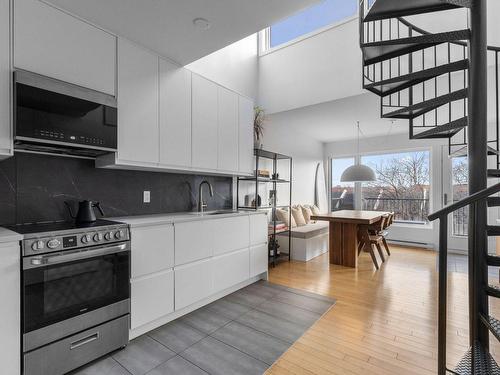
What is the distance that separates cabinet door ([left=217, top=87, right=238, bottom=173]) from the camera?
317 cm

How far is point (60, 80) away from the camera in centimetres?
187

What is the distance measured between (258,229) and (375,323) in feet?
5.32

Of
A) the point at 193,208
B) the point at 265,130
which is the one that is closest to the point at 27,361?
the point at 193,208

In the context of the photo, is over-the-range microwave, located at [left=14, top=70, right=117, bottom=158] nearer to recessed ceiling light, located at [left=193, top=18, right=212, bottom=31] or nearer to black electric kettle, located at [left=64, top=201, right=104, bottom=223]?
black electric kettle, located at [left=64, top=201, right=104, bottom=223]

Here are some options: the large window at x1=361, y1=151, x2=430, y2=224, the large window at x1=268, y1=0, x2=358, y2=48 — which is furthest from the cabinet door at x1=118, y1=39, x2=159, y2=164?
the large window at x1=361, y1=151, x2=430, y2=224

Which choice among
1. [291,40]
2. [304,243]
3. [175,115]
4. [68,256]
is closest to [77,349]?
[68,256]

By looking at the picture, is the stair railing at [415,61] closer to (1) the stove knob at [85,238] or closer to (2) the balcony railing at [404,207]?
(2) the balcony railing at [404,207]

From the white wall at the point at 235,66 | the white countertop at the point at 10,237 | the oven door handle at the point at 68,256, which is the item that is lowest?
the oven door handle at the point at 68,256

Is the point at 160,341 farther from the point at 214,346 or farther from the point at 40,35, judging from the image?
the point at 40,35

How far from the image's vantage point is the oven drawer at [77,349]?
159 cm

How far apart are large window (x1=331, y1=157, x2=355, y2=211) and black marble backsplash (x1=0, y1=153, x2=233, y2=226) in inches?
197

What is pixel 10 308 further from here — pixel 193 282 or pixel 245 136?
pixel 245 136

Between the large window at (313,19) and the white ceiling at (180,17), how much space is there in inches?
78.7

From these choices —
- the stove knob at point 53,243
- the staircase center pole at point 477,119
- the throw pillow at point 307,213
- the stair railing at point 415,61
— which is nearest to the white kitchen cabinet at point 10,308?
the stove knob at point 53,243
